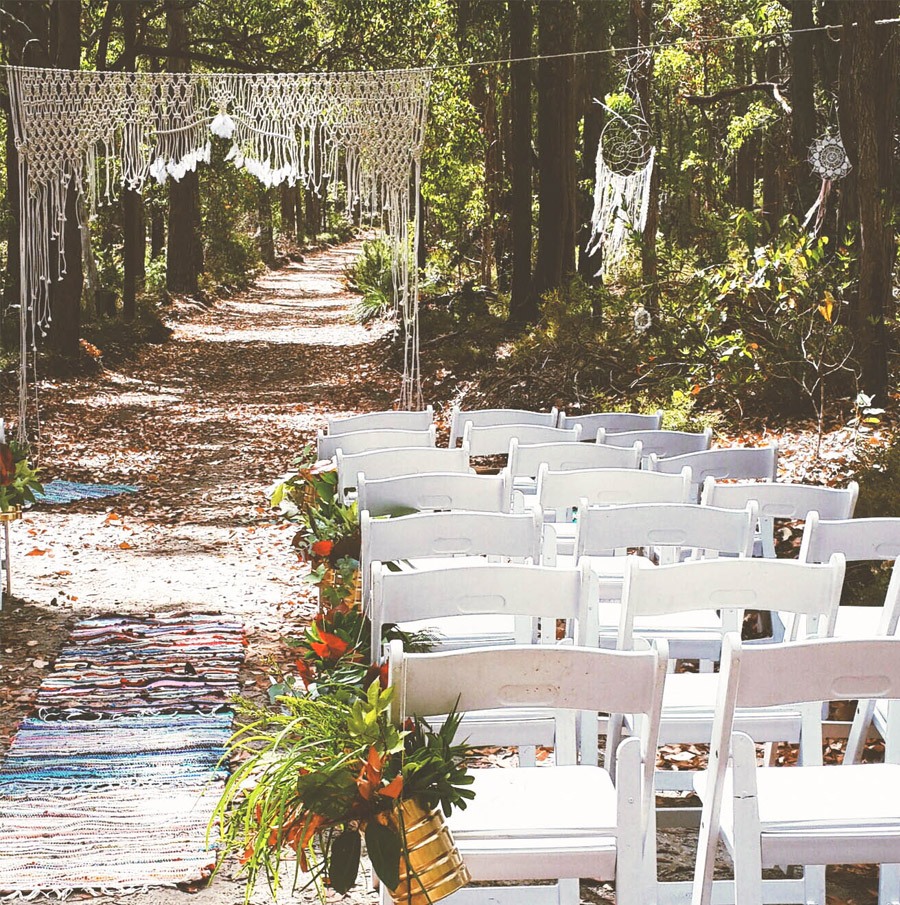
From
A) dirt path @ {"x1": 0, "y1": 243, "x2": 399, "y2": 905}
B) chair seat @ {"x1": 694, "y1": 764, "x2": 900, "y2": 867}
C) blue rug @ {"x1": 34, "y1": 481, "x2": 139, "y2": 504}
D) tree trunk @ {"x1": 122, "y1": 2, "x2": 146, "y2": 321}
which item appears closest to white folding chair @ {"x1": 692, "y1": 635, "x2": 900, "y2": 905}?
chair seat @ {"x1": 694, "y1": 764, "x2": 900, "y2": 867}

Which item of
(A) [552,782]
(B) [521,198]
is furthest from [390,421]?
(B) [521,198]

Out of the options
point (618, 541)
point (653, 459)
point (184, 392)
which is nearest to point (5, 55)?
point (184, 392)

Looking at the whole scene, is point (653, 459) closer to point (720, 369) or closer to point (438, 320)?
point (720, 369)

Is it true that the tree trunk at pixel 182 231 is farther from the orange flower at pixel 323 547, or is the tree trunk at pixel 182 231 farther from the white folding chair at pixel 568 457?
the orange flower at pixel 323 547

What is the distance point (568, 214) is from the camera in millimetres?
16953

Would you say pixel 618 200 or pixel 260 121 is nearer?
pixel 260 121

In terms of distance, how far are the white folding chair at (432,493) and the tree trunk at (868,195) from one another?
578cm

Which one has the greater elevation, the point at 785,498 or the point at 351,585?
the point at 785,498

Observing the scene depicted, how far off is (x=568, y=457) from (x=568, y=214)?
11862mm

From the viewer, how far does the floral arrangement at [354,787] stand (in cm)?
241

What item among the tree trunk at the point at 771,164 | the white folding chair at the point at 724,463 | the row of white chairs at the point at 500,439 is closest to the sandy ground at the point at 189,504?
the row of white chairs at the point at 500,439

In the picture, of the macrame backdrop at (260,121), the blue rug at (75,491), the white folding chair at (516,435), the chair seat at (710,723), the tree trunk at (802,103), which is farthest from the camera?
the tree trunk at (802,103)

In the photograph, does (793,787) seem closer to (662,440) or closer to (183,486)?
Answer: (662,440)

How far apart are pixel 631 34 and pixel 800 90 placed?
383cm
